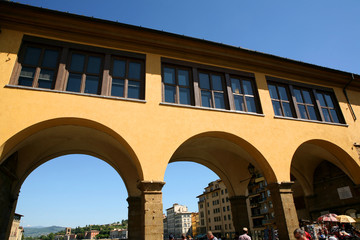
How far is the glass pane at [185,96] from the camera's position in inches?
373

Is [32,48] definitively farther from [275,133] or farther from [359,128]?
[359,128]

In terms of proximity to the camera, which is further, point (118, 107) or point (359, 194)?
point (359, 194)

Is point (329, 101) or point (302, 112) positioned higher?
point (329, 101)

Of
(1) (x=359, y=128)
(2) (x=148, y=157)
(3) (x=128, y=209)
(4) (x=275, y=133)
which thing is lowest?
(3) (x=128, y=209)

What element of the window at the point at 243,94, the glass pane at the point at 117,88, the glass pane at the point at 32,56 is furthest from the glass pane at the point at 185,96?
the glass pane at the point at 32,56

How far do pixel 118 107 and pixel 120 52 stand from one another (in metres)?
2.35

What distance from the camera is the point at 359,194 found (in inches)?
442

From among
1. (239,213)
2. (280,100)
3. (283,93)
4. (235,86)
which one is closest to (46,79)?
(235,86)

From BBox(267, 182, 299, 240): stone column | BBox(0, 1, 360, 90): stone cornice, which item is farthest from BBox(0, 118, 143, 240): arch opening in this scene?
BBox(267, 182, 299, 240): stone column

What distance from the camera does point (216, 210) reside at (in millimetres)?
62625

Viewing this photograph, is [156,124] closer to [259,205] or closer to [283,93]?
[283,93]

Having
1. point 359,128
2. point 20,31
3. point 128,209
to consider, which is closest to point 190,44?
point 20,31

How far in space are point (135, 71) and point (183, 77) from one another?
1.92 metres

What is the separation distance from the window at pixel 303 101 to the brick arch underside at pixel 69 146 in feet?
22.9
